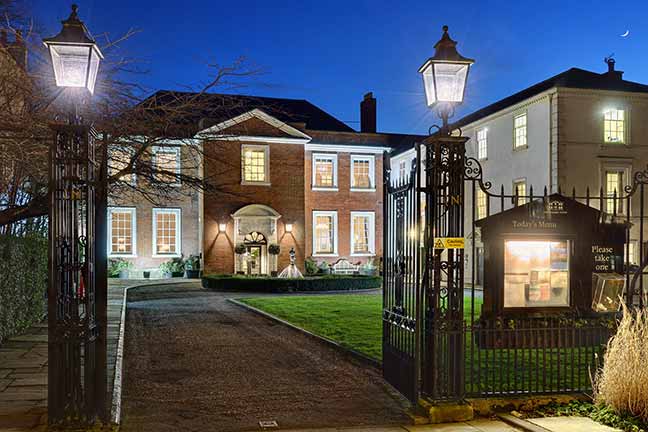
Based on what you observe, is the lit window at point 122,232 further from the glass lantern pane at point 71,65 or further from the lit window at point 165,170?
the glass lantern pane at point 71,65

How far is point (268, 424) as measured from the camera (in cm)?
706

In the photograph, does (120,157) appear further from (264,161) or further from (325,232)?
(325,232)

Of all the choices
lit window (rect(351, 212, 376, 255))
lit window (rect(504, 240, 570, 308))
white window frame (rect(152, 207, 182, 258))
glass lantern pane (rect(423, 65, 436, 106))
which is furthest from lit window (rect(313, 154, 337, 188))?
glass lantern pane (rect(423, 65, 436, 106))

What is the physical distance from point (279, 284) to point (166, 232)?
12.6 m

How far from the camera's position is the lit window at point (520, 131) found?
28750 millimetres

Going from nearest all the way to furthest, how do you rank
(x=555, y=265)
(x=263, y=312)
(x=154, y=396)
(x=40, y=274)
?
(x=154, y=396)
(x=555, y=265)
(x=40, y=274)
(x=263, y=312)

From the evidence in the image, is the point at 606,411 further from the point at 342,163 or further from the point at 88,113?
the point at 342,163

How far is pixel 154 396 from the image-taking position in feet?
27.6

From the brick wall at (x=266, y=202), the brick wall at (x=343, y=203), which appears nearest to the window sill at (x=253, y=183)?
the brick wall at (x=266, y=202)

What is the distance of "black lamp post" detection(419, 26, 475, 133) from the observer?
24.6 feet

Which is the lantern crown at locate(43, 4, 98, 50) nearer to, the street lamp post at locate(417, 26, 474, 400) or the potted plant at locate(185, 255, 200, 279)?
the street lamp post at locate(417, 26, 474, 400)

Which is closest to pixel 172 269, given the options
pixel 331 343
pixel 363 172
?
pixel 363 172

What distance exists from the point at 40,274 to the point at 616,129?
78.4ft

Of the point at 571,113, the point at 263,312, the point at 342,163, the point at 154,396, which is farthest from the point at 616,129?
the point at 154,396
